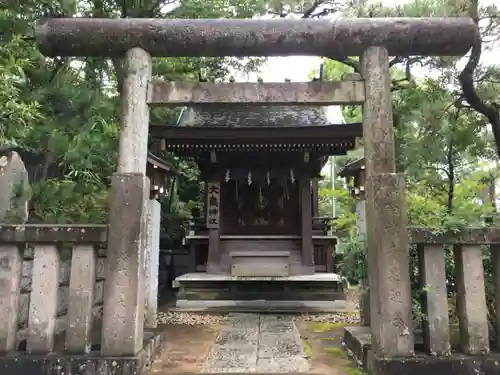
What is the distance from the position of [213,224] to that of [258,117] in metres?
3.14

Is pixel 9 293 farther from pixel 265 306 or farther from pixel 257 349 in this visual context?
pixel 265 306

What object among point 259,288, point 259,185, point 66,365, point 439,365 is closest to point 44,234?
point 66,365

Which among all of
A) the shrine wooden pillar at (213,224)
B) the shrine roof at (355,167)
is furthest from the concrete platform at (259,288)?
the shrine roof at (355,167)

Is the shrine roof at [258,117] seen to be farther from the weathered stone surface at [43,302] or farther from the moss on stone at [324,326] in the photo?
the weathered stone surface at [43,302]

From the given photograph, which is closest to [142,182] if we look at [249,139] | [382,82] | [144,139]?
[144,139]

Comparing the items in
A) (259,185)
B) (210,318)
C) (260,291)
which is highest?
(259,185)

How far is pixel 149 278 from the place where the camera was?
269 inches

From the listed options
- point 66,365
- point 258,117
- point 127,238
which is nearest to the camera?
point 66,365

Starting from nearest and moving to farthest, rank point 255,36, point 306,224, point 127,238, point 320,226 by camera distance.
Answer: point 127,238
point 255,36
point 306,224
point 320,226

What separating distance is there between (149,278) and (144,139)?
10.2ft

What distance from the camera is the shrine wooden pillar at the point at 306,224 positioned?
1052 centimetres

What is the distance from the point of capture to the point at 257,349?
558cm

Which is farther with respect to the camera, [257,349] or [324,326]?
[324,326]

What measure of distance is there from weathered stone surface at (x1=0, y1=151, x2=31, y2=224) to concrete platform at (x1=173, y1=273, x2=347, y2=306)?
5871 mm
